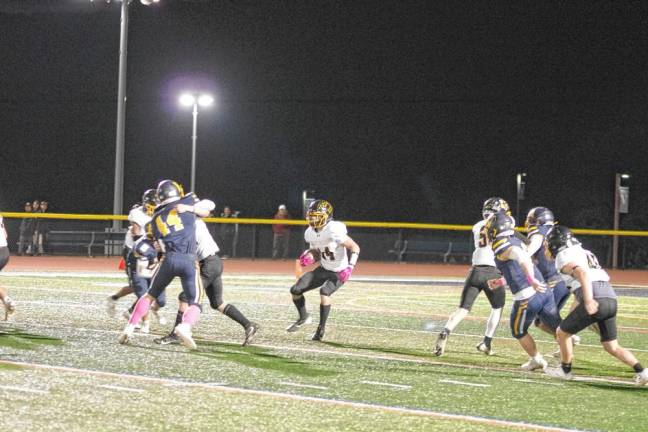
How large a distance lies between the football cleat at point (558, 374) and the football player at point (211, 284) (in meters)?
3.18

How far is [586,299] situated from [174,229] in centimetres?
408

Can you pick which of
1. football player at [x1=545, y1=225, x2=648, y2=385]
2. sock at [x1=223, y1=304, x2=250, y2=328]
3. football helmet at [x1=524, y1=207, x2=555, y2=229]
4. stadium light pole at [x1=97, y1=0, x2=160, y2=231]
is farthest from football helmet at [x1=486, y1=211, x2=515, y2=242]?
stadium light pole at [x1=97, y1=0, x2=160, y2=231]

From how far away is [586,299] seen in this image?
8.68 m

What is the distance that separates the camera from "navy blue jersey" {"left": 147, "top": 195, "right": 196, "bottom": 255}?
10297mm

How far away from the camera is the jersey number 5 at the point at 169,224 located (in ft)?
33.8

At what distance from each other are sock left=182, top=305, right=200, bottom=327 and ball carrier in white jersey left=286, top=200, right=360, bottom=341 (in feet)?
6.53

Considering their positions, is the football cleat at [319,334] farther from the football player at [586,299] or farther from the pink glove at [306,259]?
the football player at [586,299]

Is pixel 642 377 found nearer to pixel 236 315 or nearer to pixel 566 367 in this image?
pixel 566 367

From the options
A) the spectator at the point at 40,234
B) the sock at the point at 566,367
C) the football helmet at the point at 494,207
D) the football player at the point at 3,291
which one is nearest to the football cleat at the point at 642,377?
the sock at the point at 566,367

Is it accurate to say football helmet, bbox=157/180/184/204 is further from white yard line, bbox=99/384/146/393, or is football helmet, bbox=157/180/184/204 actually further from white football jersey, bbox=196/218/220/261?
white yard line, bbox=99/384/146/393

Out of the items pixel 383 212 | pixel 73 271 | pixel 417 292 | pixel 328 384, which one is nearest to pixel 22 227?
pixel 73 271

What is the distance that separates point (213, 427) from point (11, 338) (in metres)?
→ 5.00

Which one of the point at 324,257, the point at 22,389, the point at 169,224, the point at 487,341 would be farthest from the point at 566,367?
the point at 22,389

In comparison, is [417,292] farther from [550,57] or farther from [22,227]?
[550,57]
